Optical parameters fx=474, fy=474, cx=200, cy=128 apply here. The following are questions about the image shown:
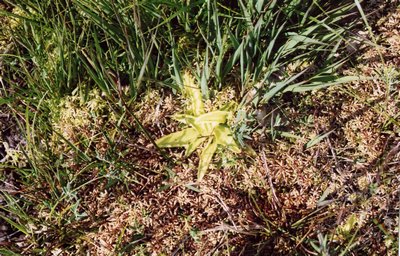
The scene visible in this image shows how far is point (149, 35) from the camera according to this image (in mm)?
1838

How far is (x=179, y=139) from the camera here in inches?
73.0

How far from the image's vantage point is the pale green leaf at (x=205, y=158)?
182 cm

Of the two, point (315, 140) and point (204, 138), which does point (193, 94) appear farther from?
point (315, 140)

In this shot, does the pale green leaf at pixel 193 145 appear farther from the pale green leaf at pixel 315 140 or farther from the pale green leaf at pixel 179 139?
the pale green leaf at pixel 315 140

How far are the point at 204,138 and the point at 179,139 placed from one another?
98mm

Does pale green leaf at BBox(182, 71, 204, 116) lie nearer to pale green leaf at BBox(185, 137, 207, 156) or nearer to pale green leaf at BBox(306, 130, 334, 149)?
pale green leaf at BBox(185, 137, 207, 156)

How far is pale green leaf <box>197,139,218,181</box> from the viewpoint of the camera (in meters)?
1.82

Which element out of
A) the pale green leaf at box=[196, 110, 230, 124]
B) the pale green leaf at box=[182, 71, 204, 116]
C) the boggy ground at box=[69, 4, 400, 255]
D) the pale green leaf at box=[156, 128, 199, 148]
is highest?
the pale green leaf at box=[182, 71, 204, 116]

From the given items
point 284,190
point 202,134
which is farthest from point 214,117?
point 284,190

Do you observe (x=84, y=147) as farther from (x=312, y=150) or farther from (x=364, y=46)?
(x=364, y=46)

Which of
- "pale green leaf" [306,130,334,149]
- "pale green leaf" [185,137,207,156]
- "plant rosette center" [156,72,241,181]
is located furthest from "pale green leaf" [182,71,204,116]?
"pale green leaf" [306,130,334,149]

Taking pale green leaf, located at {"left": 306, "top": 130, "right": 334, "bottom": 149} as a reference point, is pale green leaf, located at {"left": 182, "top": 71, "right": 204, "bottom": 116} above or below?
above

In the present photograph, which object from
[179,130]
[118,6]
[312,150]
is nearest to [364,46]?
[312,150]

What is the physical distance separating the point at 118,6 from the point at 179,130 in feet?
1.74
